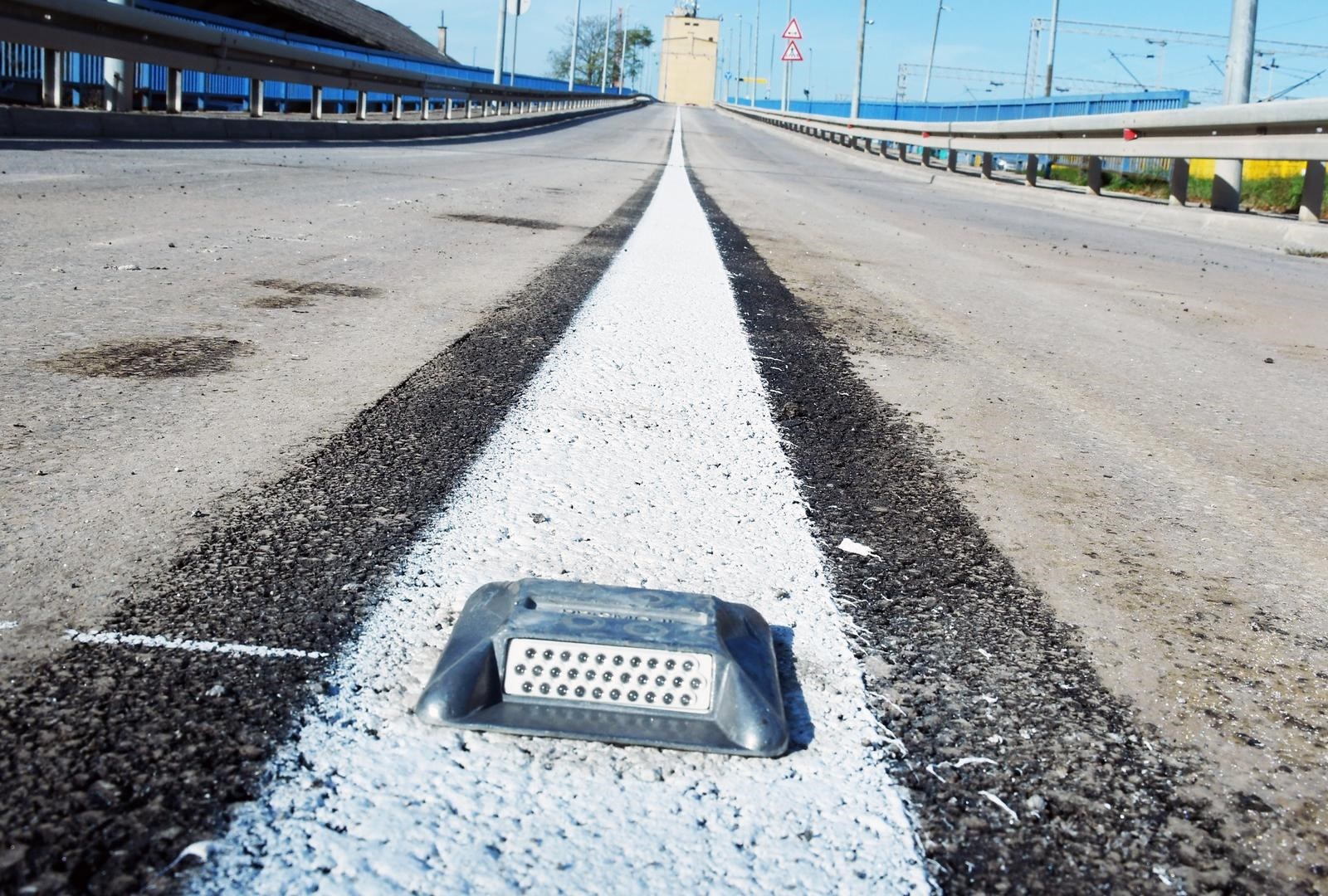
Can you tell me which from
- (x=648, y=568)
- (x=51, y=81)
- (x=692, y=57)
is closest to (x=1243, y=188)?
(x=51, y=81)

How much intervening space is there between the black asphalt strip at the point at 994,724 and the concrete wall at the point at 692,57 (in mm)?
172848

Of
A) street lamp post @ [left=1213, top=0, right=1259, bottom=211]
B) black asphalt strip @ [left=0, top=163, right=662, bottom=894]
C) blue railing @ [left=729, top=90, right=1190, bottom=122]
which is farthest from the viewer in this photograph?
blue railing @ [left=729, top=90, right=1190, bottom=122]

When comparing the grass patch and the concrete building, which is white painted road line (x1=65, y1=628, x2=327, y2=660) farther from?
the concrete building

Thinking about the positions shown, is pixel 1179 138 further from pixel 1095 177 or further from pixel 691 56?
pixel 691 56

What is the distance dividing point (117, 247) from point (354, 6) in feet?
179

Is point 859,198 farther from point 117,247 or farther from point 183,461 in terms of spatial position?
point 183,461

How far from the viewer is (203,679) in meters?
1.72

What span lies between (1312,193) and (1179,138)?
2362mm

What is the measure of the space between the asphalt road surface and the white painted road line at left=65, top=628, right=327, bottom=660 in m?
0.01

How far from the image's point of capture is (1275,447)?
11.8ft

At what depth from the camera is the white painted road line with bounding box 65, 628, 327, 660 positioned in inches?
71.4

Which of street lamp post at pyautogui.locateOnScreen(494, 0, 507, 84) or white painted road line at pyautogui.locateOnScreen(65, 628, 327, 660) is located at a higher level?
street lamp post at pyautogui.locateOnScreen(494, 0, 507, 84)

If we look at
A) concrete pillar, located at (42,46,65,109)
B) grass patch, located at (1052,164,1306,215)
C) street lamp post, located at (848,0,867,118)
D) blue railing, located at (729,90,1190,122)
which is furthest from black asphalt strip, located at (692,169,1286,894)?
street lamp post, located at (848,0,867,118)

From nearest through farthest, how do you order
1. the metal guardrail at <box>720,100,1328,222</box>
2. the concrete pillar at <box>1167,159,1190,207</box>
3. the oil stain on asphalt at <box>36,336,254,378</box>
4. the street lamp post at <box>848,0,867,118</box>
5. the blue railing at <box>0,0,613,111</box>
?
the oil stain on asphalt at <box>36,336,254,378</box> → the metal guardrail at <box>720,100,1328,222</box> → the concrete pillar at <box>1167,159,1190,207</box> → the blue railing at <box>0,0,613,111</box> → the street lamp post at <box>848,0,867,118</box>
